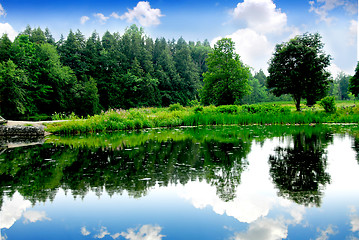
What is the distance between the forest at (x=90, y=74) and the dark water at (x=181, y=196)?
2331cm

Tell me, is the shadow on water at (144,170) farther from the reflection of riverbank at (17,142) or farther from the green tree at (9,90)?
the green tree at (9,90)

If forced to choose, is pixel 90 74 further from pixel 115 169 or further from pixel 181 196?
pixel 181 196

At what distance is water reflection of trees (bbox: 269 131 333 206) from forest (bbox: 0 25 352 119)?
22129 millimetres

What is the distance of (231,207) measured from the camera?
13.6 feet

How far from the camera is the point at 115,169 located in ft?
20.6

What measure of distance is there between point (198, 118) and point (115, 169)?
13590mm

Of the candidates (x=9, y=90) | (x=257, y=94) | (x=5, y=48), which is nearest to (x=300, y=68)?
(x=9, y=90)

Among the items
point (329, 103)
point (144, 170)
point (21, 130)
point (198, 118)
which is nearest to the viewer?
point (144, 170)

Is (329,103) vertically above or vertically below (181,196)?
above

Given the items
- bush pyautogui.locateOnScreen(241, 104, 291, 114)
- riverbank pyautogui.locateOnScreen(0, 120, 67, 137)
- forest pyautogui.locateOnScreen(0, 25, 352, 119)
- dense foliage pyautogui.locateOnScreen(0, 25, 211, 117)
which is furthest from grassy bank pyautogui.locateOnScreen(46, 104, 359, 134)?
dense foliage pyautogui.locateOnScreen(0, 25, 211, 117)

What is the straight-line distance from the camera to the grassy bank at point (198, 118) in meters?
15.6

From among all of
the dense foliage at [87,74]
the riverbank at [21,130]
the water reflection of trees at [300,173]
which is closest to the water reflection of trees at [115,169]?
the water reflection of trees at [300,173]

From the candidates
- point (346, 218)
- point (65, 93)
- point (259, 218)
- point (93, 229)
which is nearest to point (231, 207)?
point (259, 218)

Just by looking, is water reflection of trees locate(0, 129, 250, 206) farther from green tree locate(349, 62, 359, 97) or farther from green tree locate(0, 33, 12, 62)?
green tree locate(349, 62, 359, 97)
